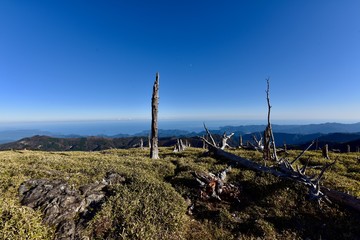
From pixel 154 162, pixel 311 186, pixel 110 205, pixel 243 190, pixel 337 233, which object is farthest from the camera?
pixel 154 162

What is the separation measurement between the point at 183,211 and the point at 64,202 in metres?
6.48

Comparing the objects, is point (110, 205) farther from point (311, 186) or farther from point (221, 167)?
point (311, 186)

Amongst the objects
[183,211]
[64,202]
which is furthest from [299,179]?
[64,202]

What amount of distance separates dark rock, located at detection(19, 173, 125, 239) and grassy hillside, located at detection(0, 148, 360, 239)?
1.37ft

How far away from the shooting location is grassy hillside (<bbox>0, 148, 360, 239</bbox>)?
9078mm

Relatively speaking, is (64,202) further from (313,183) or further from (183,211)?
(313,183)

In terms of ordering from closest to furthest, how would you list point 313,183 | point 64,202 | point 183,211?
point 64,202 < point 183,211 < point 313,183

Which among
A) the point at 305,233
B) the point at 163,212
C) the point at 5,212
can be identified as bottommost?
the point at 305,233

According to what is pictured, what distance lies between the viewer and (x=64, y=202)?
33.9 feet

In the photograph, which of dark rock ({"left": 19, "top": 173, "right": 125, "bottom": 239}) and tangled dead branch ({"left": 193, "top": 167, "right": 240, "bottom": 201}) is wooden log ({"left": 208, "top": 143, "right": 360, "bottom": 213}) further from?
dark rock ({"left": 19, "top": 173, "right": 125, "bottom": 239})

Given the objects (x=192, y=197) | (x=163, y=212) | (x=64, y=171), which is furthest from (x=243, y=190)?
(x=64, y=171)

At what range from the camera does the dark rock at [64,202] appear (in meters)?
9.14

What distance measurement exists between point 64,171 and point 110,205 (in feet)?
20.1

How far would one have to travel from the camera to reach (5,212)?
876 cm
